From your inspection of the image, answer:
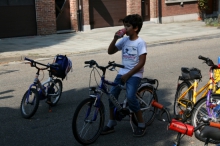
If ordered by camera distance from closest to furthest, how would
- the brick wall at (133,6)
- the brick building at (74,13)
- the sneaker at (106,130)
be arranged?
the sneaker at (106,130) → the brick building at (74,13) → the brick wall at (133,6)

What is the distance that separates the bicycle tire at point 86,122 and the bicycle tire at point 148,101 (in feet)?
2.04

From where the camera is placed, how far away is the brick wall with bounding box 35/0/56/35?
19938 mm

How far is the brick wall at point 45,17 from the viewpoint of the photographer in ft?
65.4

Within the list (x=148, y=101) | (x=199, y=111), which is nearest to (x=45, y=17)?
(x=148, y=101)

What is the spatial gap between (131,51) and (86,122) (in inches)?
46.5

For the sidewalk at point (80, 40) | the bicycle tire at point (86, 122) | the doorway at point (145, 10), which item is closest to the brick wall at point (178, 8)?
the doorway at point (145, 10)

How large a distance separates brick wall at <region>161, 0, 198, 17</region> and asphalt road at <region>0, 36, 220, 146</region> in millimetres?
11238

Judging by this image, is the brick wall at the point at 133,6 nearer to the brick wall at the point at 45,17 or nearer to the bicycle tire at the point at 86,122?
the brick wall at the point at 45,17

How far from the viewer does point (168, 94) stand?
8562 millimetres

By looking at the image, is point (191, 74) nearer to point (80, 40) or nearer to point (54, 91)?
point (54, 91)

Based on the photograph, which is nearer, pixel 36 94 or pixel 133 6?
A: pixel 36 94

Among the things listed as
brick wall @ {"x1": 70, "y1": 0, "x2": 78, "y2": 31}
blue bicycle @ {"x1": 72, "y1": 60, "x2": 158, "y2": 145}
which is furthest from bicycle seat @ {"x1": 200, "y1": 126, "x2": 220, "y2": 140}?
brick wall @ {"x1": 70, "y1": 0, "x2": 78, "y2": 31}

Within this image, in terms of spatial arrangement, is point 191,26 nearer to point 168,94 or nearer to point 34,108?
point 168,94

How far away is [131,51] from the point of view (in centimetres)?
584
